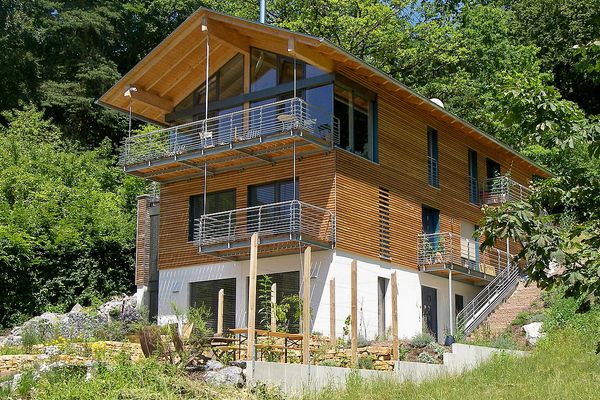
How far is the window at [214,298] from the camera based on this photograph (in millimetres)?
23828

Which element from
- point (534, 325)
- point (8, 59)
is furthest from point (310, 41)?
point (8, 59)

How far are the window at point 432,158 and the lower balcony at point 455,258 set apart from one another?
1812 mm

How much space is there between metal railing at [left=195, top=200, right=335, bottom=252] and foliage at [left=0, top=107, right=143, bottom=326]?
6796 millimetres

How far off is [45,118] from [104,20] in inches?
214

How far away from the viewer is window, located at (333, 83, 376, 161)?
2309cm

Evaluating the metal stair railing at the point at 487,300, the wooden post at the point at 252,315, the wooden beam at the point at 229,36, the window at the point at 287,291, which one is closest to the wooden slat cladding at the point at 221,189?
the window at the point at 287,291

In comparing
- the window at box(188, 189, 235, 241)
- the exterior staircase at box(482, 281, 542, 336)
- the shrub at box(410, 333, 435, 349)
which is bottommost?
the shrub at box(410, 333, 435, 349)

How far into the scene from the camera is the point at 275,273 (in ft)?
75.7

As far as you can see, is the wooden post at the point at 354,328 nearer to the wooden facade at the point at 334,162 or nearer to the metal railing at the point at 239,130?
the wooden facade at the point at 334,162

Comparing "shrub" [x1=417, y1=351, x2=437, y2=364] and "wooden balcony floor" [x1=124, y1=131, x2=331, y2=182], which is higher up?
"wooden balcony floor" [x1=124, y1=131, x2=331, y2=182]

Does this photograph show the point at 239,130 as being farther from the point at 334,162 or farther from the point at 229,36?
the point at 334,162

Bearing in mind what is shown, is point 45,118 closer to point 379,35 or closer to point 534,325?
point 379,35

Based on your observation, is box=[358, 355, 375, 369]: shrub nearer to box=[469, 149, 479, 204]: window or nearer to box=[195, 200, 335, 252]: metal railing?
box=[195, 200, 335, 252]: metal railing

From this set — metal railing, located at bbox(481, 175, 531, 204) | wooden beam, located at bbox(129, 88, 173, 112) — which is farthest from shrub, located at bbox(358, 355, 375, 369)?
metal railing, located at bbox(481, 175, 531, 204)
